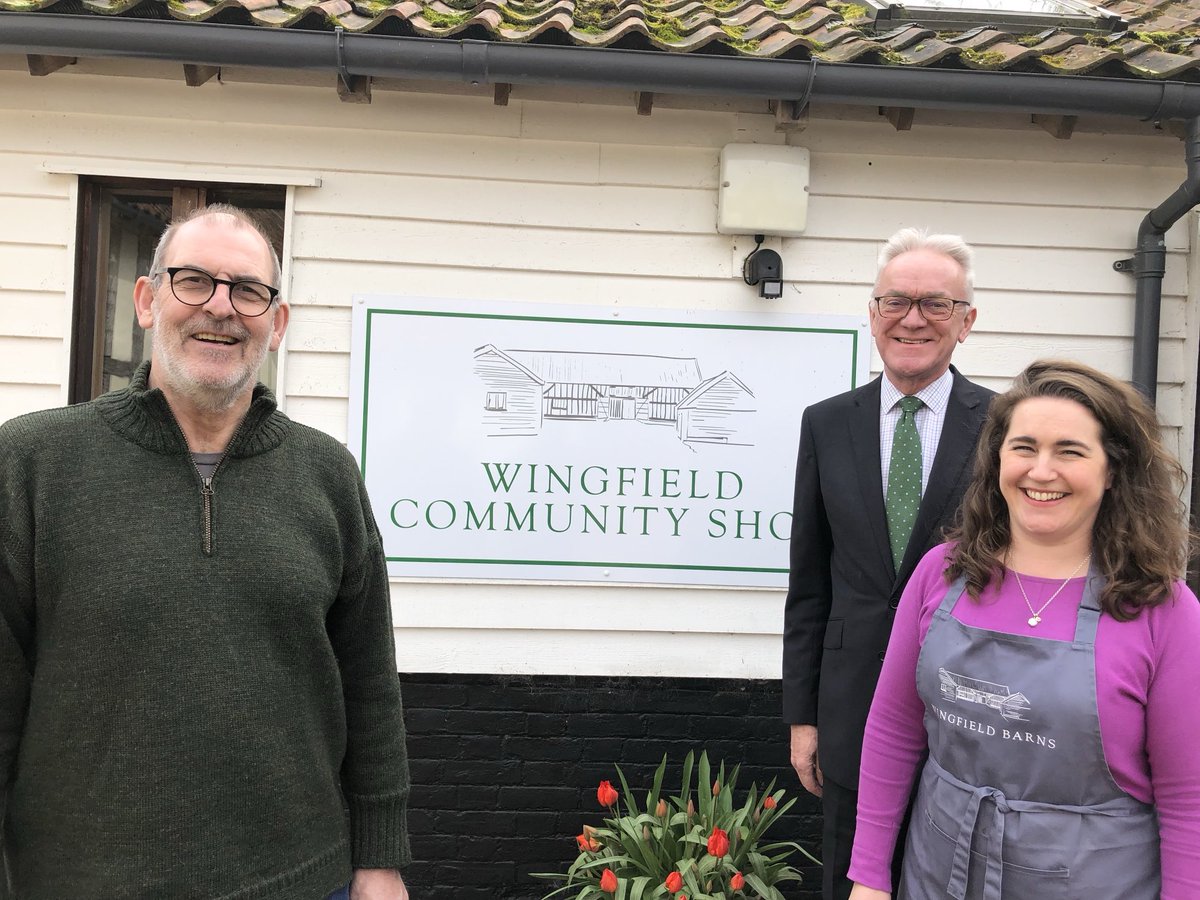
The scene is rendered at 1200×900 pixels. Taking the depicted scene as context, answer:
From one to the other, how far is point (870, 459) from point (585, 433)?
1.39m

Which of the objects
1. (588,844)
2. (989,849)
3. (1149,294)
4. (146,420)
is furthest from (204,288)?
(1149,294)

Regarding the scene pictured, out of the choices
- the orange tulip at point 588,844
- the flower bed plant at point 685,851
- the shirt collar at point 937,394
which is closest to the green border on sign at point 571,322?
the flower bed plant at point 685,851

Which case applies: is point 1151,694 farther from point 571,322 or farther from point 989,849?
point 571,322

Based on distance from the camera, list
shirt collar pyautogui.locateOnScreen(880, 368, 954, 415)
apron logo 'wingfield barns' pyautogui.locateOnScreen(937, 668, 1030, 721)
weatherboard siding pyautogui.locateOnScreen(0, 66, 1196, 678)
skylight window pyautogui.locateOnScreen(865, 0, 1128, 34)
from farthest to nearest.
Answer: skylight window pyautogui.locateOnScreen(865, 0, 1128, 34) < weatherboard siding pyautogui.locateOnScreen(0, 66, 1196, 678) < shirt collar pyautogui.locateOnScreen(880, 368, 954, 415) < apron logo 'wingfield barns' pyautogui.locateOnScreen(937, 668, 1030, 721)

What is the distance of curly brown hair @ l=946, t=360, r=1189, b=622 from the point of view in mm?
1700

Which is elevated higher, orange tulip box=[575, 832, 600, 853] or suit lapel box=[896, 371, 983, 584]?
suit lapel box=[896, 371, 983, 584]

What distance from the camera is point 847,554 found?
2.48m

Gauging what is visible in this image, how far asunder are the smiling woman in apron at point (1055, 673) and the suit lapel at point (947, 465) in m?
0.37

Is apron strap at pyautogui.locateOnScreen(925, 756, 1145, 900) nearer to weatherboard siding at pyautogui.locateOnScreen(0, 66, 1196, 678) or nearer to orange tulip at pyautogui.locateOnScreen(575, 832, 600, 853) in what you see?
orange tulip at pyautogui.locateOnScreen(575, 832, 600, 853)

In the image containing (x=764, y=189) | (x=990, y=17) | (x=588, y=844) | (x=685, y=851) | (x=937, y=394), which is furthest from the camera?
(x=990, y=17)

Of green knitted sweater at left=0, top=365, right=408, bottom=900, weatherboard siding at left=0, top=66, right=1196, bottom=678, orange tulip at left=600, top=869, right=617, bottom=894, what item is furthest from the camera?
weatherboard siding at left=0, top=66, right=1196, bottom=678

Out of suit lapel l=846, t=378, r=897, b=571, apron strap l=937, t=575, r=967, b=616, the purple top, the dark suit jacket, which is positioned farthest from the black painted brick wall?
the purple top

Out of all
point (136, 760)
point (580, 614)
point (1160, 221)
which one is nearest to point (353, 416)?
point (580, 614)

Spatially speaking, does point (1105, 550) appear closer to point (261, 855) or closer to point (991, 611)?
point (991, 611)
